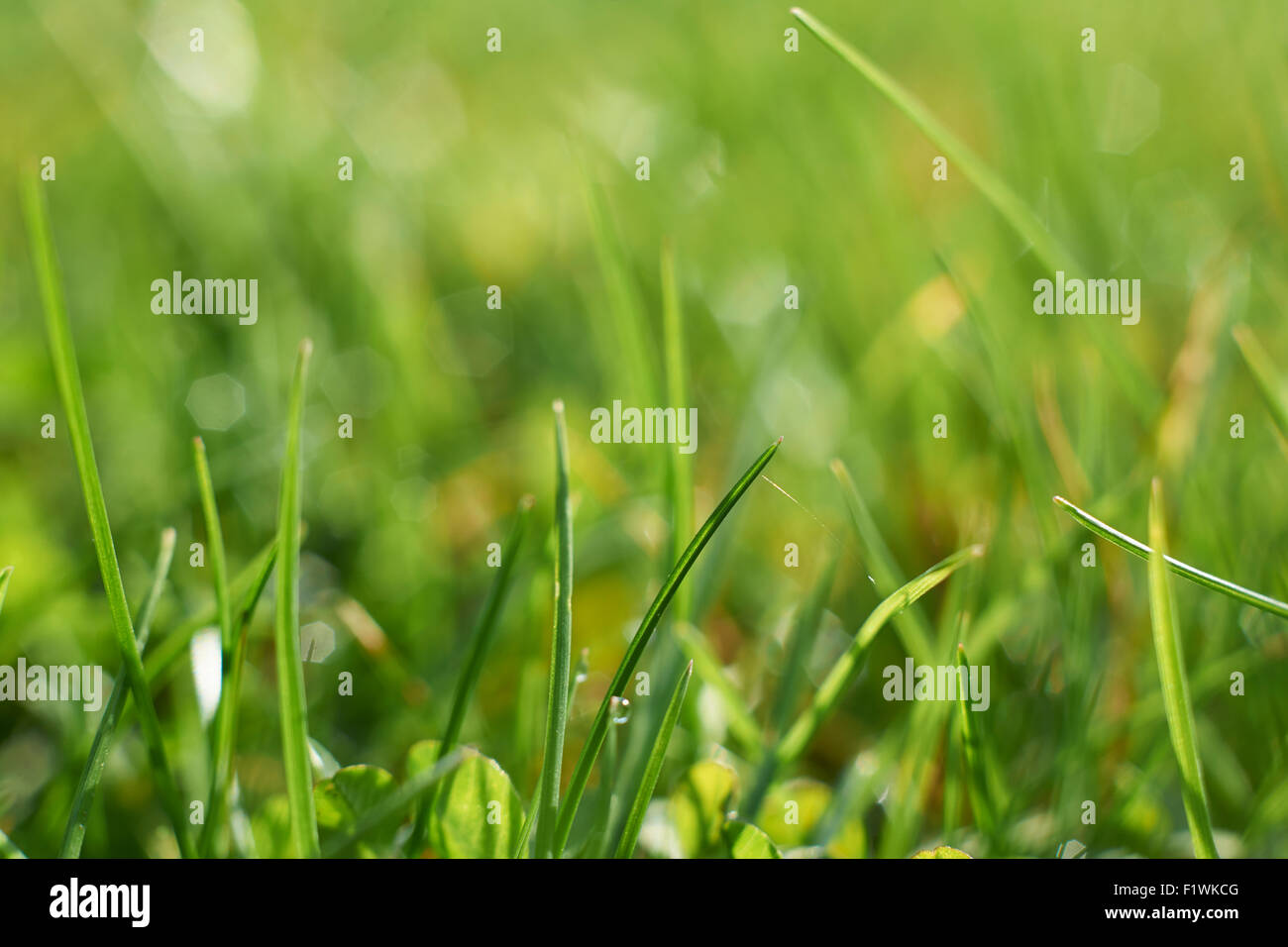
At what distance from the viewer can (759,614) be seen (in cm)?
81

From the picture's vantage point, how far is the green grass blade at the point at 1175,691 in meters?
0.50

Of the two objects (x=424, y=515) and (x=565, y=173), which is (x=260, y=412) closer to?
(x=424, y=515)

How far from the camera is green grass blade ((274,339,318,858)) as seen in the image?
1.65ft

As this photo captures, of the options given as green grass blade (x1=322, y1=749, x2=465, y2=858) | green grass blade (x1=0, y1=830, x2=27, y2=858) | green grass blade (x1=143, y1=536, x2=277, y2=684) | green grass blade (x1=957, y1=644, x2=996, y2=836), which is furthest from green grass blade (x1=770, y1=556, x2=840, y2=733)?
green grass blade (x1=0, y1=830, x2=27, y2=858)

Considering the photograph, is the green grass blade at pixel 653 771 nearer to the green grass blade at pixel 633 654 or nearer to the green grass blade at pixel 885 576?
the green grass blade at pixel 633 654

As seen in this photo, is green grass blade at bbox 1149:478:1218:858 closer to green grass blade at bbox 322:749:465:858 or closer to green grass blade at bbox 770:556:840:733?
green grass blade at bbox 770:556:840:733

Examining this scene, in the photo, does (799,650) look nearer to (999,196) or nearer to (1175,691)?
(1175,691)

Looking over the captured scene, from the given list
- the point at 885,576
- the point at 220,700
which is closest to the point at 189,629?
the point at 220,700

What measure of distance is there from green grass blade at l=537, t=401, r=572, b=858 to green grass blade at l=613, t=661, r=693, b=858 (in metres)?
0.04

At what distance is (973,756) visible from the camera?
1.84 ft

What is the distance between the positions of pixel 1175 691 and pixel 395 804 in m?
0.41

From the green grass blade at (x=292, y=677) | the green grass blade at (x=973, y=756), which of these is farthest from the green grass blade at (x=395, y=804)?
the green grass blade at (x=973, y=756)

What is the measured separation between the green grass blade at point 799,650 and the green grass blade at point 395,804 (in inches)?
9.1
